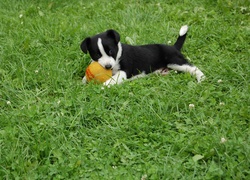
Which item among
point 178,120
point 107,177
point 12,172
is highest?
A: point 12,172

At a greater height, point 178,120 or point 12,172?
point 12,172

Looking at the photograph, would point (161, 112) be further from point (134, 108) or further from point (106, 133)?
point (106, 133)

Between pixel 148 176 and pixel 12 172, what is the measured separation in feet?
3.36

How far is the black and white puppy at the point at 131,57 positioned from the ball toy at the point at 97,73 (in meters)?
0.05

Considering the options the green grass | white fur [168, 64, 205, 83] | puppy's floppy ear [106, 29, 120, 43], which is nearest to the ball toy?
the green grass

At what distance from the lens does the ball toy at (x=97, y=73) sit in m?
4.30

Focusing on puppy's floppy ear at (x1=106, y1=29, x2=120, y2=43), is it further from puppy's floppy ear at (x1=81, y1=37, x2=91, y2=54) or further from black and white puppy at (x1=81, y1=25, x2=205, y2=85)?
puppy's floppy ear at (x1=81, y1=37, x2=91, y2=54)

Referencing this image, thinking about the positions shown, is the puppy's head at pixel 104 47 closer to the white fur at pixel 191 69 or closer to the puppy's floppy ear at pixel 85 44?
the puppy's floppy ear at pixel 85 44

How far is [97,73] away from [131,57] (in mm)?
564

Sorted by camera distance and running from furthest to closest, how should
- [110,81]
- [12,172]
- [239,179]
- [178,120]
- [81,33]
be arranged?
[81,33] < [110,81] < [178,120] < [12,172] < [239,179]

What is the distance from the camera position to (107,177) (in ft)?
9.41

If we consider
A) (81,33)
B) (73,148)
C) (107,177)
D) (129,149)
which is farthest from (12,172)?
(81,33)

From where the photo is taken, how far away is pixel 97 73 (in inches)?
170

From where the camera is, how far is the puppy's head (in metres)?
4.33
